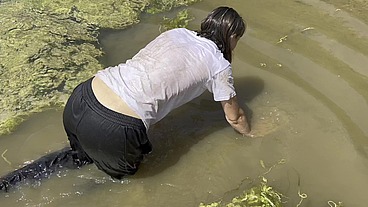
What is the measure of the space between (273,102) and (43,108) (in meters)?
1.32

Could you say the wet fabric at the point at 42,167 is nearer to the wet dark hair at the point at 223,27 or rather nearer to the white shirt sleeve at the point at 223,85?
the white shirt sleeve at the point at 223,85

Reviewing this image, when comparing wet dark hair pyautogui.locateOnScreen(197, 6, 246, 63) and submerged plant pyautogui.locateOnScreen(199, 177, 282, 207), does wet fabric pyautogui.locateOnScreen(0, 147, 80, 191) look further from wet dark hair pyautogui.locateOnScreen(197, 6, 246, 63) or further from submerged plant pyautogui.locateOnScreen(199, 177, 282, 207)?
wet dark hair pyautogui.locateOnScreen(197, 6, 246, 63)

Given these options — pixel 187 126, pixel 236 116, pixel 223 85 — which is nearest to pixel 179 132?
pixel 187 126

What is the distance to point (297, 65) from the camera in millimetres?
3570

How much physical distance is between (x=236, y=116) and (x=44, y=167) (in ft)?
3.26

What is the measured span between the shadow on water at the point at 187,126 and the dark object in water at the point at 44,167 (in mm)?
340

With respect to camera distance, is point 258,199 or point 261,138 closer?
point 258,199

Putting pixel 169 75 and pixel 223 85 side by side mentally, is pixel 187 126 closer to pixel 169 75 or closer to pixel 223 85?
pixel 223 85

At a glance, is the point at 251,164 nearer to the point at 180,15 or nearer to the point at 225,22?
the point at 225,22

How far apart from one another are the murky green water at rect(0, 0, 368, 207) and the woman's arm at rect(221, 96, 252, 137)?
93 mm

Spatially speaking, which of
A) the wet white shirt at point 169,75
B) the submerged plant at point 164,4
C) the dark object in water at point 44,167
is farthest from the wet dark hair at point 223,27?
the submerged plant at point 164,4

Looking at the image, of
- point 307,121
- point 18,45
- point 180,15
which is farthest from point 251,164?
point 18,45

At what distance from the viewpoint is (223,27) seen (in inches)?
106

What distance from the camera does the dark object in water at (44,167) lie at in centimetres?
280
